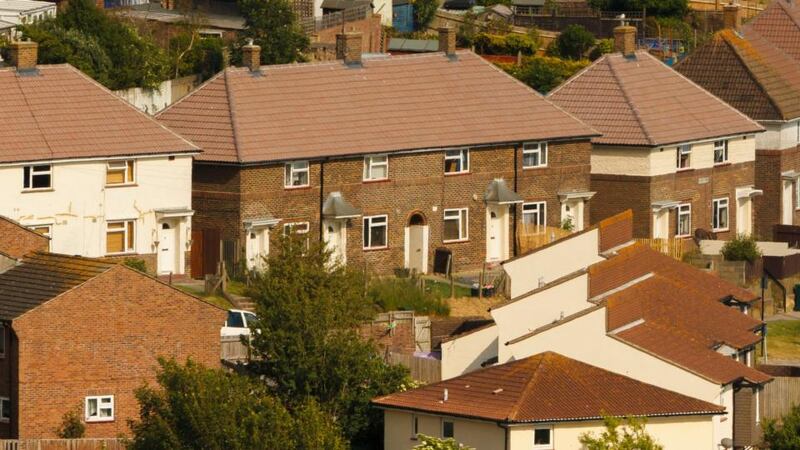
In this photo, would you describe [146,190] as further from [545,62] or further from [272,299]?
[545,62]

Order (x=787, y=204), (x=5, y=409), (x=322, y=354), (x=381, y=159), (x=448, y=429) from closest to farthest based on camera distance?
1. (x=448, y=429)
2. (x=322, y=354)
3. (x=5, y=409)
4. (x=381, y=159)
5. (x=787, y=204)

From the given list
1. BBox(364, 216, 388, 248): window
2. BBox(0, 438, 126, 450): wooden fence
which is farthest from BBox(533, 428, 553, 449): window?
BBox(364, 216, 388, 248): window

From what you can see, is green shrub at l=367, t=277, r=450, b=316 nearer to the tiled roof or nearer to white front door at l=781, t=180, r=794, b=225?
the tiled roof

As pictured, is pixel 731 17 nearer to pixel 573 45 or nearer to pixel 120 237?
pixel 573 45

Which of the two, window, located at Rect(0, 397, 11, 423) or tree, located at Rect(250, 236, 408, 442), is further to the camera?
window, located at Rect(0, 397, 11, 423)

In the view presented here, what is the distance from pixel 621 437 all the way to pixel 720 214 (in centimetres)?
3399

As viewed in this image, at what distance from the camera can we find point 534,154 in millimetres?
103750

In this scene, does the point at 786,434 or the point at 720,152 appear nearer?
the point at 786,434

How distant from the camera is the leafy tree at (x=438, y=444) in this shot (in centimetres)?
7588

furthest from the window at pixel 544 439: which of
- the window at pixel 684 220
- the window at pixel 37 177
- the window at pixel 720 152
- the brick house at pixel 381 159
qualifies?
the window at pixel 720 152

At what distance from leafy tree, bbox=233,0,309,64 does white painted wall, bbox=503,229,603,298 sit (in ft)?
101

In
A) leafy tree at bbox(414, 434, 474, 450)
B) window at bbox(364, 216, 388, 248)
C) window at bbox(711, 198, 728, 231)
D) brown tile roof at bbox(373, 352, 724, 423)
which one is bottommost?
leafy tree at bbox(414, 434, 474, 450)

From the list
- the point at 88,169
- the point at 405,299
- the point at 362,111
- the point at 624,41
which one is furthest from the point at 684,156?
the point at 88,169

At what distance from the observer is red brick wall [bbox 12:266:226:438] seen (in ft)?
261
